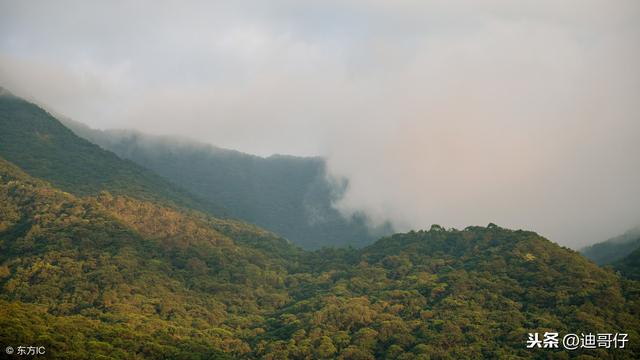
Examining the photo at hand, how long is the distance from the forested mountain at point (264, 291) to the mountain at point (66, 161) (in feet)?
32.2

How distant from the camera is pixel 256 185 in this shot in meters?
182

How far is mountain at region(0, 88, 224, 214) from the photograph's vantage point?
124 metres

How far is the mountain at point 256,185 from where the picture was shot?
6545 inches

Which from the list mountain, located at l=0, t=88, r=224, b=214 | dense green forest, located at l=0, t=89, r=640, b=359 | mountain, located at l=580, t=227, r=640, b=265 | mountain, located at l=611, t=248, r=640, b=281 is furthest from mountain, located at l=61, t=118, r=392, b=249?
mountain, located at l=611, t=248, r=640, b=281

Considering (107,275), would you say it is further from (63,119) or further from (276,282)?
(63,119)

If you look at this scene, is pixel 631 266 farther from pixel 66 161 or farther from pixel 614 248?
pixel 66 161

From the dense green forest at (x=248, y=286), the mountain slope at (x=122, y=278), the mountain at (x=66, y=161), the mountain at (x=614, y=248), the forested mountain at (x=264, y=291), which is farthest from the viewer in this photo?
the mountain at (x=66, y=161)

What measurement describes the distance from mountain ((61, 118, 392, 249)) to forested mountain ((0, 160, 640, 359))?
48.2 m

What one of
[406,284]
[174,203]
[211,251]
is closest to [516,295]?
[406,284]

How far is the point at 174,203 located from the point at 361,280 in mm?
43656

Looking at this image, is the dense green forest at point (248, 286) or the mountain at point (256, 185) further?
the mountain at point (256, 185)

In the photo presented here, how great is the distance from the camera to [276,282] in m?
106

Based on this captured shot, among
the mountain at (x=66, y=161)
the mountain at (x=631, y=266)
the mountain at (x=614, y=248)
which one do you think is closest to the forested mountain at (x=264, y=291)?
the mountain at (x=631, y=266)

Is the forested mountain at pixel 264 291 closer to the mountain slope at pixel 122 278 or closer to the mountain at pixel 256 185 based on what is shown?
the mountain slope at pixel 122 278
